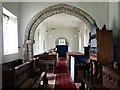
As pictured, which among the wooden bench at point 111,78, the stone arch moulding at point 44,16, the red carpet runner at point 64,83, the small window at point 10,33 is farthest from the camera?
the stone arch moulding at point 44,16

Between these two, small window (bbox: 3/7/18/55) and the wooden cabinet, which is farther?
small window (bbox: 3/7/18/55)

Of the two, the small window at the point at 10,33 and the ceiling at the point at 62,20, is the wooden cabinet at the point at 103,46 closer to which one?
the small window at the point at 10,33

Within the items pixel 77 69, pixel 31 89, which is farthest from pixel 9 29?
pixel 31 89

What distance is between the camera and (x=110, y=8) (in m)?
7.84

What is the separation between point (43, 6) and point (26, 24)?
95cm

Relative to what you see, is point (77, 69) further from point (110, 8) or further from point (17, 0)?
point (17, 0)

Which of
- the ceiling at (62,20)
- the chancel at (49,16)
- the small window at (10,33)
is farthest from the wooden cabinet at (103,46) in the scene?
the ceiling at (62,20)

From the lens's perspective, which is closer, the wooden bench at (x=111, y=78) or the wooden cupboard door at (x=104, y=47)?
the wooden bench at (x=111, y=78)

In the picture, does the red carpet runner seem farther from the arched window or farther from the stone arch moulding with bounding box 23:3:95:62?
the arched window

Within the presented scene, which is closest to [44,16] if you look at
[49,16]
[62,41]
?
[49,16]

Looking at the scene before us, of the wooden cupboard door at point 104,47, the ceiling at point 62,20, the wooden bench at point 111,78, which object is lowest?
the wooden bench at point 111,78

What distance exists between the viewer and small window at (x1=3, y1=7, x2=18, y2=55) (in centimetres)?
753

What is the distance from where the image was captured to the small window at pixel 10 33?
7.53 meters

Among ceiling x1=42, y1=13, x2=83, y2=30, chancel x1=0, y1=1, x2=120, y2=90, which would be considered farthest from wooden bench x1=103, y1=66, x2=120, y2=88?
ceiling x1=42, y1=13, x2=83, y2=30
